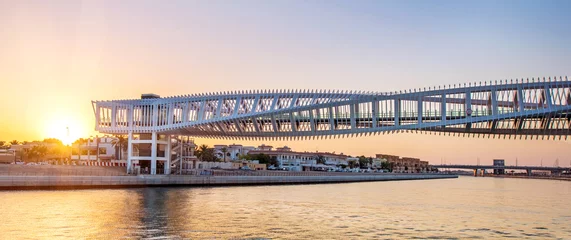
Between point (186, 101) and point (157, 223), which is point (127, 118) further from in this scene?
point (157, 223)

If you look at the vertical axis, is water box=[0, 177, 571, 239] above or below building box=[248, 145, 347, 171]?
below

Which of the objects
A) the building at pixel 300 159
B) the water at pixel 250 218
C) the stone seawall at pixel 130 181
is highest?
the building at pixel 300 159

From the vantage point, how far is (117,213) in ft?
126

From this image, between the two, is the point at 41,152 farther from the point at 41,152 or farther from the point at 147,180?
the point at 147,180

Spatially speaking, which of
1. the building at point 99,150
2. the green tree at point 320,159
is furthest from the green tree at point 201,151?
the green tree at point 320,159

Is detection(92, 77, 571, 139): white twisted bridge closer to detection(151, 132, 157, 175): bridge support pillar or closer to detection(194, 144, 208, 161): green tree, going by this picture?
detection(151, 132, 157, 175): bridge support pillar

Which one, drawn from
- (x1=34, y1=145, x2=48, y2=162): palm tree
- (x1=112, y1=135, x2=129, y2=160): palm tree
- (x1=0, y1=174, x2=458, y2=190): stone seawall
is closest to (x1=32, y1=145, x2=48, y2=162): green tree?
(x1=34, y1=145, x2=48, y2=162): palm tree

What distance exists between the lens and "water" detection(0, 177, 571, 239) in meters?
31.2

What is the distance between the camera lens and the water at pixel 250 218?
31.2 metres

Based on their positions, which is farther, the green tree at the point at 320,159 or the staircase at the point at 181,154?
the green tree at the point at 320,159

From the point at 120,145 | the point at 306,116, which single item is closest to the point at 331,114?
the point at 306,116

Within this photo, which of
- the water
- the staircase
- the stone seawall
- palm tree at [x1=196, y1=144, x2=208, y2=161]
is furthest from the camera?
palm tree at [x1=196, y1=144, x2=208, y2=161]

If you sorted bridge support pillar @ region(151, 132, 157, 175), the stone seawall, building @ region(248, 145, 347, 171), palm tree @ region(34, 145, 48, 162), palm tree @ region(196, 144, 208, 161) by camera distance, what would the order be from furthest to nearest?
building @ region(248, 145, 347, 171) < palm tree @ region(196, 144, 208, 161) < palm tree @ region(34, 145, 48, 162) < bridge support pillar @ region(151, 132, 157, 175) < the stone seawall

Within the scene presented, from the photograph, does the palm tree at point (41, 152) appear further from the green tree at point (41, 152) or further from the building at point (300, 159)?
the building at point (300, 159)
